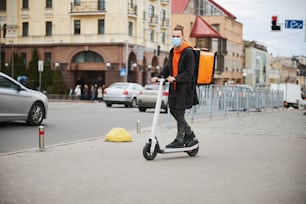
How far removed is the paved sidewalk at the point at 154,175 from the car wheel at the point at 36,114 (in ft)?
15.5

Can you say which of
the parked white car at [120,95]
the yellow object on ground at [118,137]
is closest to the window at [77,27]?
the parked white car at [120,95]

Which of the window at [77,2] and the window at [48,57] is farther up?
the window at [77,2]

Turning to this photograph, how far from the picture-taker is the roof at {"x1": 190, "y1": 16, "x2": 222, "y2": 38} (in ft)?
249

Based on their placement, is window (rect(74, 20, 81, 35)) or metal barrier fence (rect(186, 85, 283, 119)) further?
window (rect(74, 20, 81, 35))

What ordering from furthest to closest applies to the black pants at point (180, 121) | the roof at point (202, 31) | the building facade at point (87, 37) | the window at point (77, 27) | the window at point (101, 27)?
the roof at point (202, 31)
the window at point (77, 27)
the window at point (101, 27)
the building facade at point (87, 37)
the black pants at point (180, 121)

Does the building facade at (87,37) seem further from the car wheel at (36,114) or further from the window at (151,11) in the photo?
the car wheel at (36,114)

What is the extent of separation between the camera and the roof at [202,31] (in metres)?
75.8

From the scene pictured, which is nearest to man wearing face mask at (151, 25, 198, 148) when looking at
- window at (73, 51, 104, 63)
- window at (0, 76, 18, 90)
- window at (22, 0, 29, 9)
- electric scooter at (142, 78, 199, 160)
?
electric scooter at (142, 78, 199, 160)

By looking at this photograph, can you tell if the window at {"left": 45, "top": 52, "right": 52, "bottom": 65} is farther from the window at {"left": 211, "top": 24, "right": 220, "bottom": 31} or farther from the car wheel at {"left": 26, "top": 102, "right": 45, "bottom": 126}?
the car wheel at {"left": 26, "top": 102, "right": 45, "bottom": 126}

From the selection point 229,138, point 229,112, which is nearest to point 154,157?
point 229,138

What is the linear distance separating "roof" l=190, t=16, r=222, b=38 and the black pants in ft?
217

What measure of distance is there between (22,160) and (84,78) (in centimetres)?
4740

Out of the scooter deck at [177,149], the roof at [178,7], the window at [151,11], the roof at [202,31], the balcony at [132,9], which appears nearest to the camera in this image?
the scooter deck at [177,149]

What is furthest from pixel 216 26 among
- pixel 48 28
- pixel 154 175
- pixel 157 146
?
pixel 154 175
